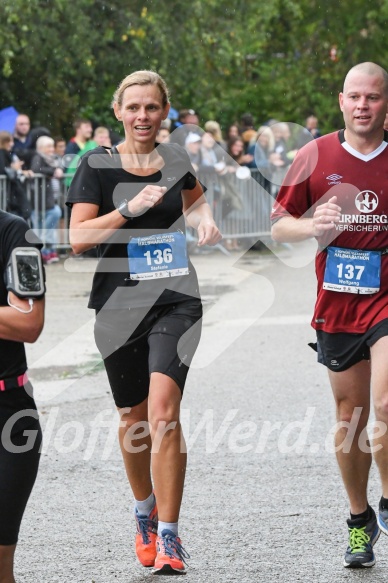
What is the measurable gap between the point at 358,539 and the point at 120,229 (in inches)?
64.4

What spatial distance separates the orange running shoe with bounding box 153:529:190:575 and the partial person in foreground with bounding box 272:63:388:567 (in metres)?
0.71

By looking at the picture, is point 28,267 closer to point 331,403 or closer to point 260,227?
point 331,403

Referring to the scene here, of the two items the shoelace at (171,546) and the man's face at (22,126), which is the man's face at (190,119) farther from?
the shoelace at (171,546)

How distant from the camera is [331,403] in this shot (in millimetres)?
8992

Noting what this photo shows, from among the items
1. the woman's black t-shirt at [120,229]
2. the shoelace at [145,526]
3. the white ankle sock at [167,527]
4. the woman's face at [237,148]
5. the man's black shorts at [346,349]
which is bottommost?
the woman's face at [237,148]

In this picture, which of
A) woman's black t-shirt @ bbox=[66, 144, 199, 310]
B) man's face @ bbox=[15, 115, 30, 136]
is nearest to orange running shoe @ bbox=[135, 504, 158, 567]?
woman's black t-shirt @ bbox=[66, 144, 199, 310]

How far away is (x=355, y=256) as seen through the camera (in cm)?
543

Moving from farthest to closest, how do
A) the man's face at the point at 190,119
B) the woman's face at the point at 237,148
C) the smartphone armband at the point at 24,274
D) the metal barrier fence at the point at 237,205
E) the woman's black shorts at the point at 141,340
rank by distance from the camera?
the woman's face at the point at 237,148 → the man's face at the point at 190,119 → the metal barrier fence at the point at 237,205 → the woman's black shorts at the point at 141,340 → the smartphone armband at the point at 24,274

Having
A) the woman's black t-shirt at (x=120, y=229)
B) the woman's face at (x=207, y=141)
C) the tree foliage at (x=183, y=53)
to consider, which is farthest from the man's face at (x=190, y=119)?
the woman's black t-shirt at (x=120, y=229)

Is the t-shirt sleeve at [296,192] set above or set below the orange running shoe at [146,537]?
above

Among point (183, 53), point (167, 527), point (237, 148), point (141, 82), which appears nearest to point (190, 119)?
point (237, 148)

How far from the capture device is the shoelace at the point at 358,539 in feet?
17.9

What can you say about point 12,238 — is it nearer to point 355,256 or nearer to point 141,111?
point 141,111

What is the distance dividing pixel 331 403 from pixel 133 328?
373cm
